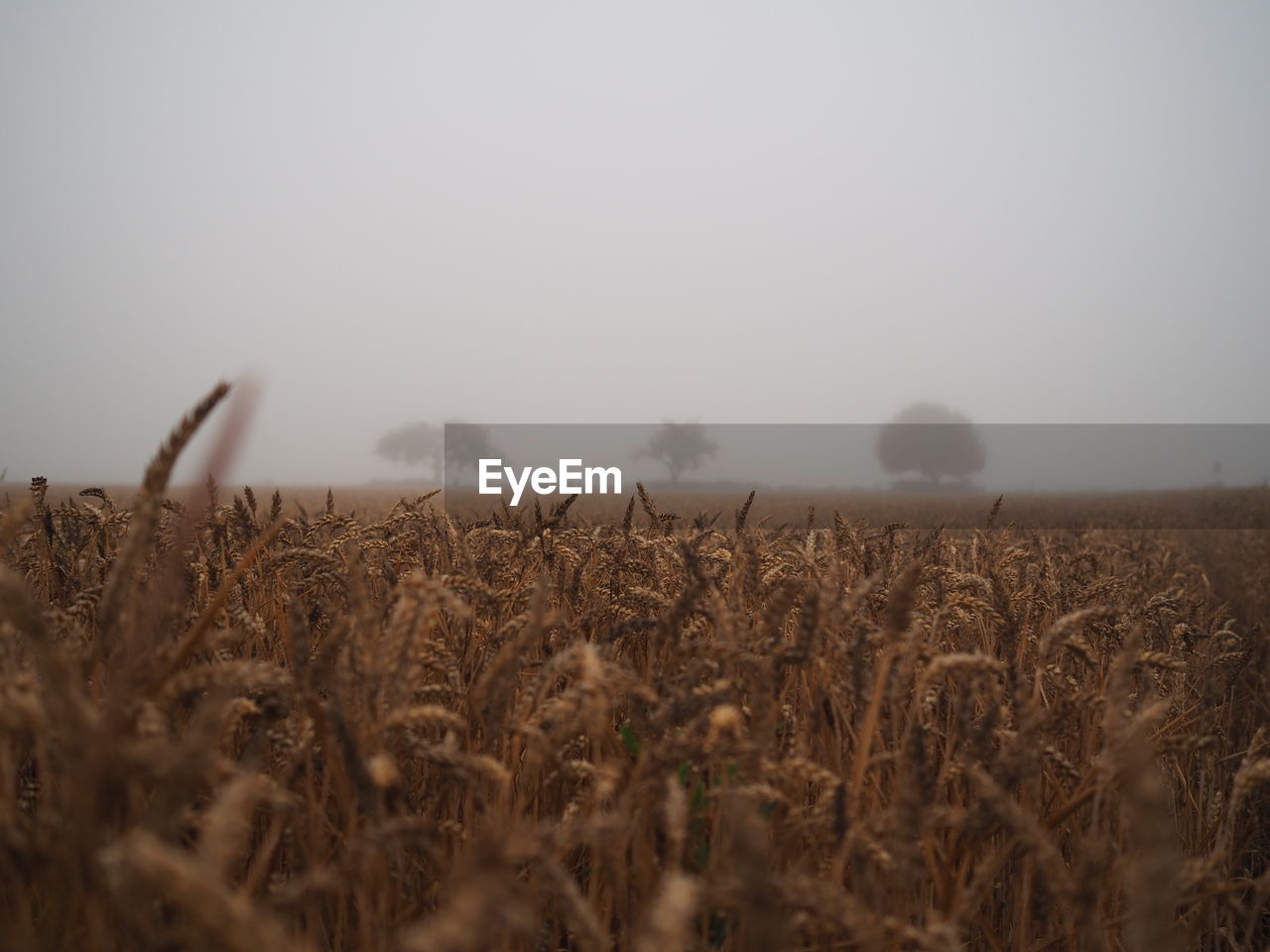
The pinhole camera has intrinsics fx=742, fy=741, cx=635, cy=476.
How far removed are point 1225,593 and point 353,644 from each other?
8510 millimetres

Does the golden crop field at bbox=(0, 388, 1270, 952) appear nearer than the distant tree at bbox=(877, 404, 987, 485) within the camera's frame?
Yes

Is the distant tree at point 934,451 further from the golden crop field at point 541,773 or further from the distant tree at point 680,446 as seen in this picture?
the golden crop field at point 541,773

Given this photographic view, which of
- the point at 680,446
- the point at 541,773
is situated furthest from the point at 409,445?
the point at 541,773

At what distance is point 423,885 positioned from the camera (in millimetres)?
1668

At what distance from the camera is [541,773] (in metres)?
2.05

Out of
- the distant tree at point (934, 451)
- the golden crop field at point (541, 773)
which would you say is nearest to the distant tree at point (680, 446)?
the distant tree at point (934, 451)

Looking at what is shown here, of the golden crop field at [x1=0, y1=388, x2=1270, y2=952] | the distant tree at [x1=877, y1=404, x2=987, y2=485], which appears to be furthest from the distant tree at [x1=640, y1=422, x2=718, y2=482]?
the golden crop field at [x1=0, y1=388, x2=1270, y2=952]

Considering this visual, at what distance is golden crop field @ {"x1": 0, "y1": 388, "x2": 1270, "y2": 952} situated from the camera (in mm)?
A: 696

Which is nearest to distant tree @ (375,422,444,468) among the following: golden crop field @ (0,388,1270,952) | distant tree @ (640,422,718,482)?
distant tree @ (640,422,718,482)

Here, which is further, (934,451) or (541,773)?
(934,451)

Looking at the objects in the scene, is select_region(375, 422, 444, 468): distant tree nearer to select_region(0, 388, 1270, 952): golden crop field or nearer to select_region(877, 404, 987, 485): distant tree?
select_region(877, 404, 987, 485): distant tree

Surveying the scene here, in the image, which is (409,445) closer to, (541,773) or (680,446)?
(680,446)

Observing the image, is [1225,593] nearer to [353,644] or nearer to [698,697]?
[698,697]

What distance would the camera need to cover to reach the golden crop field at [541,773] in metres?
0.70
